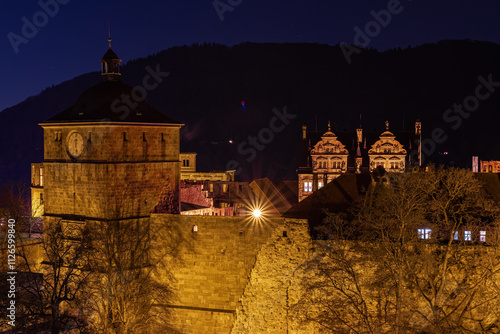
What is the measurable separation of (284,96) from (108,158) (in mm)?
117643

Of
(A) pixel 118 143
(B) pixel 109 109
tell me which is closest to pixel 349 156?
(B) pixel 109 109

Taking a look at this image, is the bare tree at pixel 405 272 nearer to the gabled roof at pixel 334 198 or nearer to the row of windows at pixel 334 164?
the gabled roof at pixel 334 198

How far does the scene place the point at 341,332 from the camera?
23.2 m

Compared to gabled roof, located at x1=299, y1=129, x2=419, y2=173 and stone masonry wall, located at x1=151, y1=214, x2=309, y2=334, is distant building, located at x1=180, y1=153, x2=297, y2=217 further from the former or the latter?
stone masonry wall, located at x1=151, y1=214, x2=309, y2=334

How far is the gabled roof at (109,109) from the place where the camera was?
2898cm

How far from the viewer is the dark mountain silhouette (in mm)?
122000

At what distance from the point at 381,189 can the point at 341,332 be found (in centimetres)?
691

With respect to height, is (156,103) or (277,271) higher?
(156,103)

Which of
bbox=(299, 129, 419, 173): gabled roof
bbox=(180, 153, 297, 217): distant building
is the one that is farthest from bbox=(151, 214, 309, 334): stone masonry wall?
bbox=(299, 129, 419, 173): gabled roof

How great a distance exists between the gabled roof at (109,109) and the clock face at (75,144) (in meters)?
0.69

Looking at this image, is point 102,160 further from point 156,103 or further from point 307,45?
point 307,45

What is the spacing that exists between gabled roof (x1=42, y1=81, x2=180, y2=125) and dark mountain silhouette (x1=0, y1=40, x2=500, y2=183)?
264ft

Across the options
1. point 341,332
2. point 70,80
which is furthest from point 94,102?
point 70,80

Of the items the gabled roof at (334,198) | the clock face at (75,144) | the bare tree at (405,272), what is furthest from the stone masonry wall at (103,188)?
the bare tree at (405,272)
